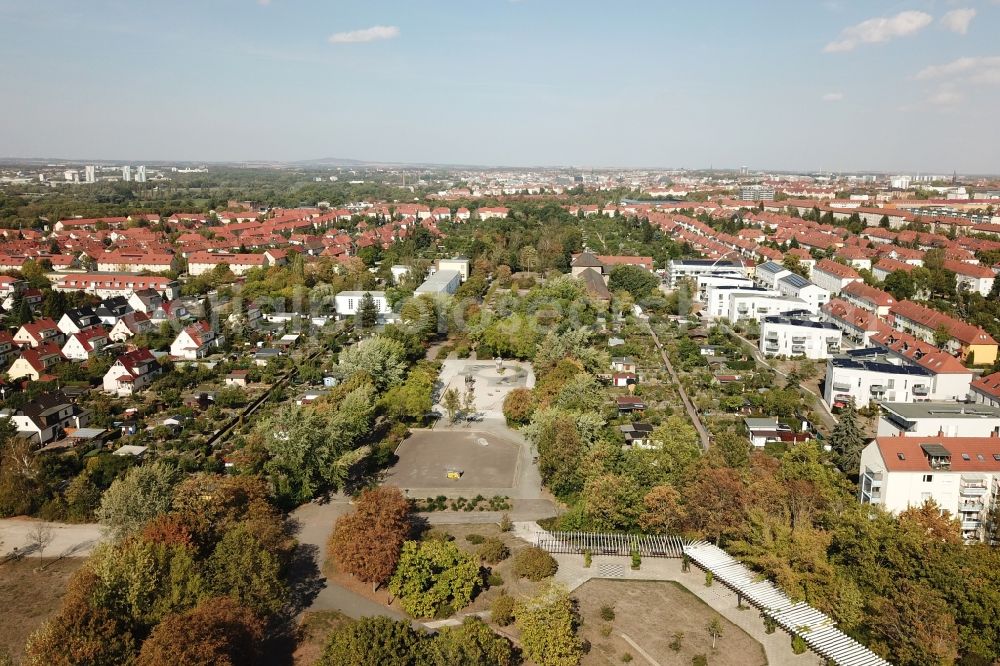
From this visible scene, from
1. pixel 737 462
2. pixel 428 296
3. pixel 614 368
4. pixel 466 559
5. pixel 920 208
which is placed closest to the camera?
pixel 466 559

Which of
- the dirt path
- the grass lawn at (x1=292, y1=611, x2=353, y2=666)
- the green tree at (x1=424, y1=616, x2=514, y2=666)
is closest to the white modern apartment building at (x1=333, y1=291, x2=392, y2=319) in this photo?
the dirt path

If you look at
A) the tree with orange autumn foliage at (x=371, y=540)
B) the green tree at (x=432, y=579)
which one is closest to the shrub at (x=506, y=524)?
the green tree at (x=432, y=579)

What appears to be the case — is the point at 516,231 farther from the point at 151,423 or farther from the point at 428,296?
the point at 151,423

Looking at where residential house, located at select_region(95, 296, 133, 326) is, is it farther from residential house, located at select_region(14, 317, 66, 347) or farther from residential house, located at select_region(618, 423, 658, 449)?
residential house, located at select_region(618, 423, 658, 449)

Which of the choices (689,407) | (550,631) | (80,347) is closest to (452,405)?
(689,407)

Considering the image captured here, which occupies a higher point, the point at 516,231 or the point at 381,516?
the point at 516,231

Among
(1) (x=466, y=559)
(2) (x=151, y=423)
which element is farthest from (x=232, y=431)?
(1) (x=466, y=559)

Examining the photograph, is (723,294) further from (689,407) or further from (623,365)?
(689,407)

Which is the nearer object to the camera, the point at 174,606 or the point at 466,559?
the point at 174,606
